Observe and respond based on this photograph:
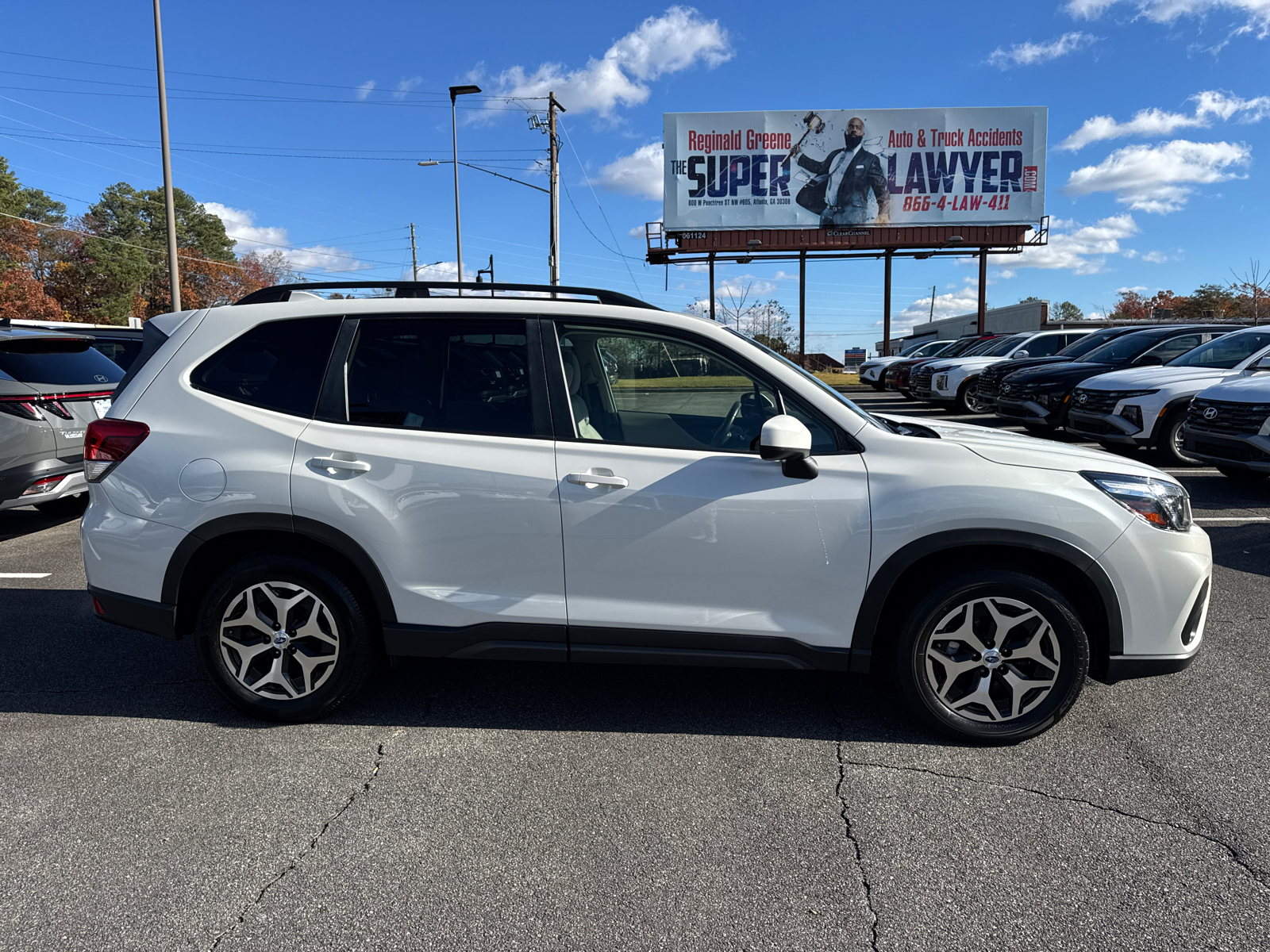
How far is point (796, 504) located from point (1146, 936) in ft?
5.42

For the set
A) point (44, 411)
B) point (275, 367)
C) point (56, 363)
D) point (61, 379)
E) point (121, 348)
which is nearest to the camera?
point (275, 367)

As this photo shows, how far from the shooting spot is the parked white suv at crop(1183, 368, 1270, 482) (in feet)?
25.3

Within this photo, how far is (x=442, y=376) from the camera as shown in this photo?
11.5 ft

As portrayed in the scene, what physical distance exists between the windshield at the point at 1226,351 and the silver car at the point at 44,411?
1209 cm

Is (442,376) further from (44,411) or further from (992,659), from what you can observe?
(44,411)

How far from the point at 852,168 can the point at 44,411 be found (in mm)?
35395

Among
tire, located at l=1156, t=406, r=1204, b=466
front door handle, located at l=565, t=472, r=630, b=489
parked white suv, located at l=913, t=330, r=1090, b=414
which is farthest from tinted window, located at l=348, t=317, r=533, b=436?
parked white suv, located at l=913, t=330, r=1090, b=414

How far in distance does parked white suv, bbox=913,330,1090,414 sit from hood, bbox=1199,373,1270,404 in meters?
7.36

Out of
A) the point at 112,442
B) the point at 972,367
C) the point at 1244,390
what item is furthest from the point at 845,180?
the point at 112,442

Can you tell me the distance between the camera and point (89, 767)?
3211 mm

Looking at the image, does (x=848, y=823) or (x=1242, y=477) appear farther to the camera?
(x=1242, y=477)

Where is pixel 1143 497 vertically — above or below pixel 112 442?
below

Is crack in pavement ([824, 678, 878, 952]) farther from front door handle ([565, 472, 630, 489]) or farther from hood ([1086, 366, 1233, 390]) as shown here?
hood ([1086, 366, 1233, 390])

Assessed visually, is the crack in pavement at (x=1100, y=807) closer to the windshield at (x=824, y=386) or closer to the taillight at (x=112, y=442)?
the windshield at (x=824, y=386)
